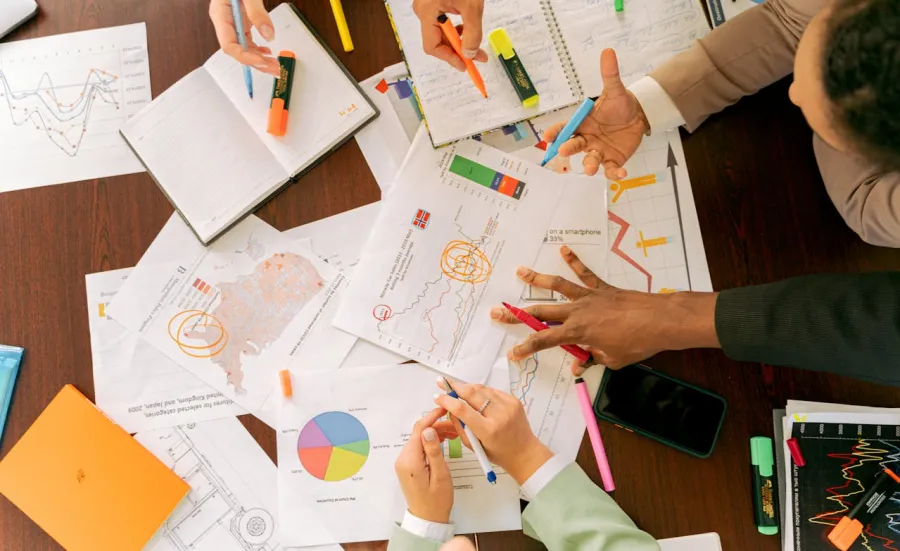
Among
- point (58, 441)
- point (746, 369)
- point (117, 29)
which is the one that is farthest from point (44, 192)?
point (746, 369)

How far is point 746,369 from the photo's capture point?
1025mm

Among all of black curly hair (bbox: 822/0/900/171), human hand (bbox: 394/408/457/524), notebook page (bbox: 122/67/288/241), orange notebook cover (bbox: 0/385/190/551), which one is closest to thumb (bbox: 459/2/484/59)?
notebook page (bbox: 122/67/288/241)

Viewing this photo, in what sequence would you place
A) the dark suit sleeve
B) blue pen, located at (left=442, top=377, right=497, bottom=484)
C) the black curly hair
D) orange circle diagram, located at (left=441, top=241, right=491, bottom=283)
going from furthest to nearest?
orange circle diagram, located at (left=441, top=241, right=491, bottom=283) → blue pen, located at (left=442, top=377, right=497, bottom=484) → the dark suit sleeve → the black curly hair

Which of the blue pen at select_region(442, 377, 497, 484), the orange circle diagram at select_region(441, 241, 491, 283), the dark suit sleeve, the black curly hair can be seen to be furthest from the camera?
the orange circle diagram at select_region(441, 241, 491, 283)

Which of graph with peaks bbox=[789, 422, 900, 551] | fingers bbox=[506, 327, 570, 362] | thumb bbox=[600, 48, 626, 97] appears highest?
thumb bbox=[600, 48, 626, 97]

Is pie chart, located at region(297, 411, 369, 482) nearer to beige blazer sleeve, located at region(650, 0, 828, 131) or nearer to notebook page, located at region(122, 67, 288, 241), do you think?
notebook page, located at region(122, 67, 288, 241)

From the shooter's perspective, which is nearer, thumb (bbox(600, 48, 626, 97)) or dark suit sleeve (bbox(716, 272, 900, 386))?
dark suit sleeve (bbox(716, 272, 900, 386))

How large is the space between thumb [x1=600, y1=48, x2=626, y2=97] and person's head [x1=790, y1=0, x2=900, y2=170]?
0.92ft

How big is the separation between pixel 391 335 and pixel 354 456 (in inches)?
8.3

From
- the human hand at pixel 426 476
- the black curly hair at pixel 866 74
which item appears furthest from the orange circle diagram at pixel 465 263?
the black curly hair at pixel 866 74

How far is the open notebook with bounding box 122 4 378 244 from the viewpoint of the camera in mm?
1061

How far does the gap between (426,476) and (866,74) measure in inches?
31.0

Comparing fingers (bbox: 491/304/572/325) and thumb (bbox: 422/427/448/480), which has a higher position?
fingers (bbox: 491/304/572/325)

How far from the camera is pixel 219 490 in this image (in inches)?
40.7
